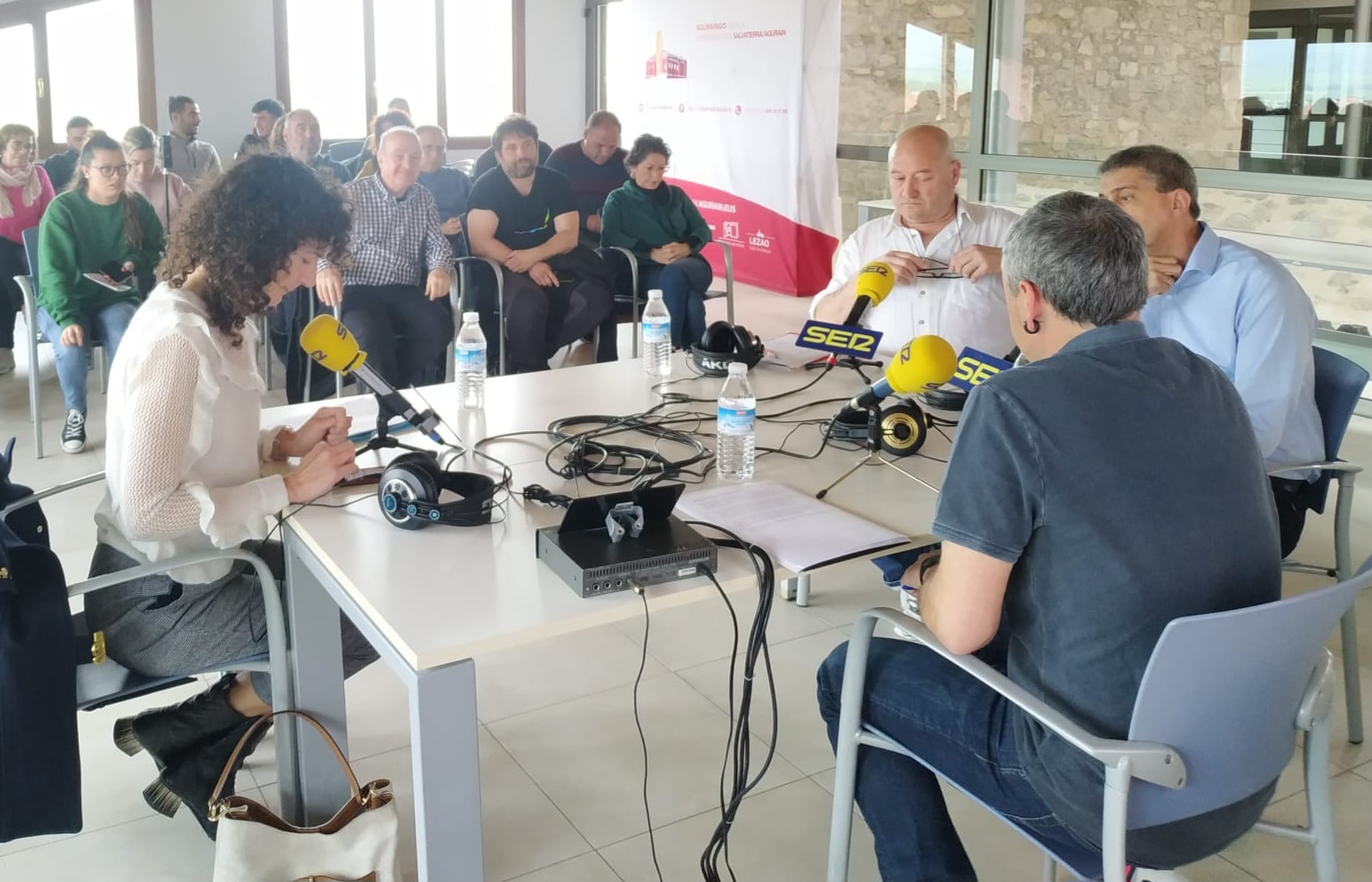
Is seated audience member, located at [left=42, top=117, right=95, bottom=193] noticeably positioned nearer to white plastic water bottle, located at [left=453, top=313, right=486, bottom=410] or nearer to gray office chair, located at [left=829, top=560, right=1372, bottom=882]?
white plastic water bottle, located at [left=453, top=313, right=486, bottom=410]

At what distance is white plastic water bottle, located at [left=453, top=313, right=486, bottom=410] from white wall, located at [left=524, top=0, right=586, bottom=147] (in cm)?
913

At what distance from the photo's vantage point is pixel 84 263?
446cm

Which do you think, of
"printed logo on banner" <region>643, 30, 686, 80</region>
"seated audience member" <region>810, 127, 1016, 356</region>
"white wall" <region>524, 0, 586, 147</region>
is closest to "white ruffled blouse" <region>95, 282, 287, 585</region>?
"seated audience member" <region>810, 127, 1016, 356</region>

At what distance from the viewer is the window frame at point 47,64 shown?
9328mm

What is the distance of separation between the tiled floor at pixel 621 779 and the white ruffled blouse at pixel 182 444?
0.61 metres

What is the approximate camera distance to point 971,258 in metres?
2.99

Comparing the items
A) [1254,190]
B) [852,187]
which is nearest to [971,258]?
[1254,190]

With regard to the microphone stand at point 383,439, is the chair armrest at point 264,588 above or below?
below

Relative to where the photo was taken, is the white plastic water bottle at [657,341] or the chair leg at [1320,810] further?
the white plastic water bottle at [657,341]

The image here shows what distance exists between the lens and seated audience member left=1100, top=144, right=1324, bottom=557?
2.35 m

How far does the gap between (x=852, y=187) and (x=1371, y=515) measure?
14.6ft

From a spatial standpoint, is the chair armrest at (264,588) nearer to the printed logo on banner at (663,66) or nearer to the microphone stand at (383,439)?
the microphone stand at (383,439)

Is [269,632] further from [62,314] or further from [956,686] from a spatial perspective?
[62,314]

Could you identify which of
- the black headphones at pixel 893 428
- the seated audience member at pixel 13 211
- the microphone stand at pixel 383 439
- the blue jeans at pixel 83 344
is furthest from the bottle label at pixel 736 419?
the seated audience member at pixel 13 211
